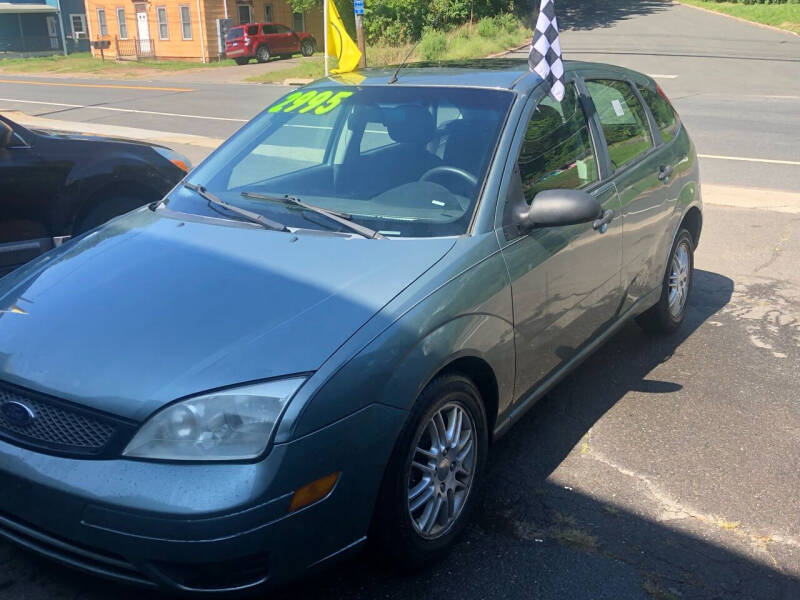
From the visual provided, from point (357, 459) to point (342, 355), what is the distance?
32 cm

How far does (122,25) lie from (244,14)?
8.23 meters

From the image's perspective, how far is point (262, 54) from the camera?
37.9 meters

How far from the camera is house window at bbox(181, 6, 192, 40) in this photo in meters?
41.6

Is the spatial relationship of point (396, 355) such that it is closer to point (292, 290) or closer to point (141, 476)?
point (292, 290)

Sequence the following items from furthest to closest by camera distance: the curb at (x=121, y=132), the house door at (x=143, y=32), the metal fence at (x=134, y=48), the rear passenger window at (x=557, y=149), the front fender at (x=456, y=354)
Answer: the house door at (x=143, y=32) < the metal fence at (x=134, y=48) < the curb at (x=121, y=132) < the rear passenger window at (x=557, y=149) < the front fender at (x=456, y=354)

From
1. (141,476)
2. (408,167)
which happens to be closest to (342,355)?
(141,476)

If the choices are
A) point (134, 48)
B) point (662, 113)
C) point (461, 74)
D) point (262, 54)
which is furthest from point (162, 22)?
point (461, 74)

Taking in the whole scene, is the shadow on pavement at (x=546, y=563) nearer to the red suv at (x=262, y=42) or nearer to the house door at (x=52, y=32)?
the red suv at (x=262, y=42)

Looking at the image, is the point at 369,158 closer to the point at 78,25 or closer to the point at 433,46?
the point at 433,46

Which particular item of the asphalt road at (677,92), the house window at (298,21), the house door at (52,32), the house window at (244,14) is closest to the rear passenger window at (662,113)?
the asphalt road at (677,92)

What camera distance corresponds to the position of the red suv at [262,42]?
3697cm

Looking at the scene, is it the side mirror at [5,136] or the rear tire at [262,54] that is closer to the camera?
the side mirror at [5,136]

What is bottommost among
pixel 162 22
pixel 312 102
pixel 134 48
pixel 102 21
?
pixel 134 48

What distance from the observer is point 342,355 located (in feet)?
8.46
